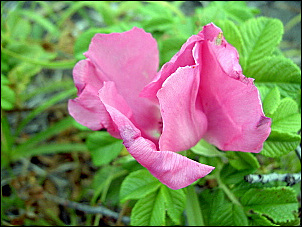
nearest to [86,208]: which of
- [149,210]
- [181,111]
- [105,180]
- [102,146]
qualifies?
[105,180]

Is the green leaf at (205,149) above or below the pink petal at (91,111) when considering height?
below

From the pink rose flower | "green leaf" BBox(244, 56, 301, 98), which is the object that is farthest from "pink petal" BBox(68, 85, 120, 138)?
"green leaf" BBox(244, 56, 301, 98)

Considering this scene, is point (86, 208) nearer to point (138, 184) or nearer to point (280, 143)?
point (138, 184)

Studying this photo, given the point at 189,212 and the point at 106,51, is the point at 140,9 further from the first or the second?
the point at 189,212

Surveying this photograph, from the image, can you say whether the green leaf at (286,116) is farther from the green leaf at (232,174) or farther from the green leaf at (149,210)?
the green leaf at (149,210)

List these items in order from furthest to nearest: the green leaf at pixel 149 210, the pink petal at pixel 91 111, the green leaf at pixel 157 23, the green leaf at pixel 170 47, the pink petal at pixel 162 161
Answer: the green leaf at pixel 157 23
the green leaf at pixel 170 47
the green leaf at pixel 149 210
the pink petal at pixel 91 111
the pink petal at pixel 162 161

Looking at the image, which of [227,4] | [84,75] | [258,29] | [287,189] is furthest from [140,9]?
[287,189]

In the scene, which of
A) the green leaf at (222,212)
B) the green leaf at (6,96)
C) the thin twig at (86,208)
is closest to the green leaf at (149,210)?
the green leaf at (222,212)
